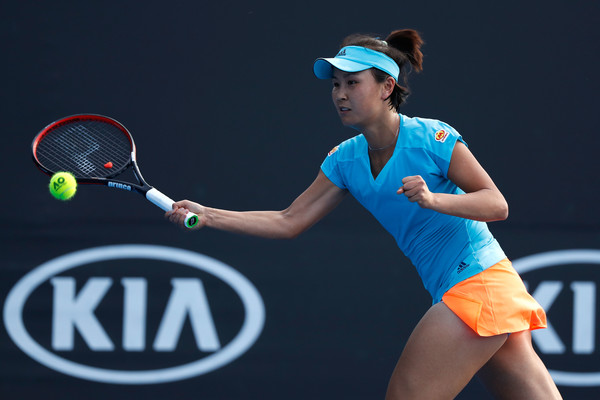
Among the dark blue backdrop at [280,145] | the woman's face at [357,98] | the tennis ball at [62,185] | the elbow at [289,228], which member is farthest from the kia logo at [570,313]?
the tennis ball at [62,185]

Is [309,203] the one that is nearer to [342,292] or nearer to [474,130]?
[342,292]

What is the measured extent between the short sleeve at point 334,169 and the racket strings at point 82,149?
0.79m

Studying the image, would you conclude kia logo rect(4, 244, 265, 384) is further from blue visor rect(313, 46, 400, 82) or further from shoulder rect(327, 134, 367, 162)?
blue visor rect(313, 46, 400, 82)

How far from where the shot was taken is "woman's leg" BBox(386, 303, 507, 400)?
240 cm

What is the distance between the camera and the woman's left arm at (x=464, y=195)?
2264 mm

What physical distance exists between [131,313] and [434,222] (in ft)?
6.00

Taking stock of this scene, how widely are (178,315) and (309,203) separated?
1263 millimetres

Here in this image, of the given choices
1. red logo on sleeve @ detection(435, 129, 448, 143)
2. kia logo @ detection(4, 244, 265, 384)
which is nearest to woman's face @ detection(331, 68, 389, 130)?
red logo on sleeve @ detection(435, 129, 448, 143)

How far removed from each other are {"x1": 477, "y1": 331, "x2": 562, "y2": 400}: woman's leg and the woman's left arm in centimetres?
42

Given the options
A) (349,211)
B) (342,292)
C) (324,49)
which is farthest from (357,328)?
(324,49)

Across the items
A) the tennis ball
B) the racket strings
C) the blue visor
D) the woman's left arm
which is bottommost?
the woman's left arm

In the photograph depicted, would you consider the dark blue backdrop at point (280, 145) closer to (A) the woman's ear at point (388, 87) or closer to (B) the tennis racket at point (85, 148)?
(B) the tennis racket at point (85, 148)

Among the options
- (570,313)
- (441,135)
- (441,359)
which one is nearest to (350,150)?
(441,135)

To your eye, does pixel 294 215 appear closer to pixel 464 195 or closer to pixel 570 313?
pixel 464 195
